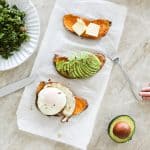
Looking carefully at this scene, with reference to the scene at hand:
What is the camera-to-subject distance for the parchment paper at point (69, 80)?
1306mm

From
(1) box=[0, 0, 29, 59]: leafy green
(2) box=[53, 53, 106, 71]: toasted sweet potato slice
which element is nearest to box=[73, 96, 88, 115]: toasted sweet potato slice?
(2) box=[53, 53, 106, 71]: toasted sweet potato slice

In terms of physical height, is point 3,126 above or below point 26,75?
below

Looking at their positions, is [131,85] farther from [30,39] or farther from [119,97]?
[30,39]

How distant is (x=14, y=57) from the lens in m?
1.29

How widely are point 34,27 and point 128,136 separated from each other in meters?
0.41

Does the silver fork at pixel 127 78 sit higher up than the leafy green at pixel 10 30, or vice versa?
the leafy green at pixel 10 30

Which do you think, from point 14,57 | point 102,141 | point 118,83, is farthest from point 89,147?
point 14,57

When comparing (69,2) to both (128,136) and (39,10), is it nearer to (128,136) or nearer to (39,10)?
(39,10)

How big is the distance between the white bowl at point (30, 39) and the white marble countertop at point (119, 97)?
50 mm

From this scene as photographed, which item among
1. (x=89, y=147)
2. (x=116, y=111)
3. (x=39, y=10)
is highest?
(x=39, y=10)

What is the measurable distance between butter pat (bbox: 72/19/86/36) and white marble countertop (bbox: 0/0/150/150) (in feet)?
0.30

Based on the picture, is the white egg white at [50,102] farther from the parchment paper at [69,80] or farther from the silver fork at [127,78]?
the silver fork at [127,78]

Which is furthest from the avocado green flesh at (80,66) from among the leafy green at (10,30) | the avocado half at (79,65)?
the leafy green at (10,30)

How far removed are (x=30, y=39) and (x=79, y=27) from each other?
0.15m
